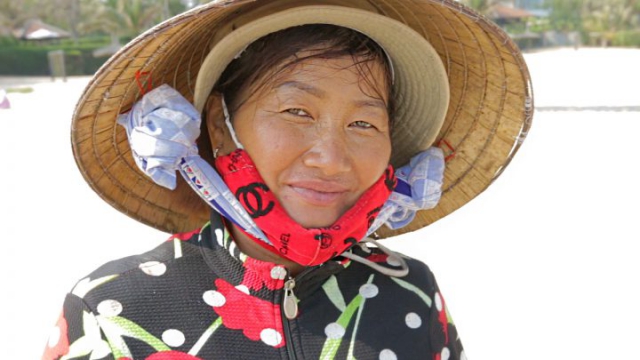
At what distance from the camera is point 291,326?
4.85 feet

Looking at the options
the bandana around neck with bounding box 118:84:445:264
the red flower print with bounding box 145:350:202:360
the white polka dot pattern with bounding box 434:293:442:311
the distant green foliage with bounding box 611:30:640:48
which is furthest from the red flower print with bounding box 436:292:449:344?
the distant green foliage with bounding box 611:30:640:48

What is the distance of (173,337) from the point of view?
4.63 ft

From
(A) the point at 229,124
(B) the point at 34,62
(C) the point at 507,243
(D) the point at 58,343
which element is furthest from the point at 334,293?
(B) the point at 34,62

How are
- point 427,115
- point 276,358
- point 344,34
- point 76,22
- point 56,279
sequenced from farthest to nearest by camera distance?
point 76,22
point 56,279
point 427,115
point 344,34
point 276,358

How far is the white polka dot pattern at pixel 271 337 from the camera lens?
1.45 meters

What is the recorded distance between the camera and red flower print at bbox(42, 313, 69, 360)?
1.35 m

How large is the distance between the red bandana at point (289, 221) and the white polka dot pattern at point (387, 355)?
215 mm

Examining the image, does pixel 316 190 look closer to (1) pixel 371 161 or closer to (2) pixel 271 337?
(1) pixel 371 161

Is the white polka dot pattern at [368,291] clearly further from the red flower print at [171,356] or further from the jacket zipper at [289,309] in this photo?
the red flower print at [171,356]

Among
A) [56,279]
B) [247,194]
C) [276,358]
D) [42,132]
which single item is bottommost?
[42,132]

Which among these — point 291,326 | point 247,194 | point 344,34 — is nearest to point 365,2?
point 344,34

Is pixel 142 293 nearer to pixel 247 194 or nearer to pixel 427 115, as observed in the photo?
pixel 247 194

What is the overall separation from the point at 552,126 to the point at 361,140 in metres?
8.97

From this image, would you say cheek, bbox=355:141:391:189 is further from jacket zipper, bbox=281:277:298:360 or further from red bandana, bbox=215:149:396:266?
jacket zipper, bbox=281:277:298:360
